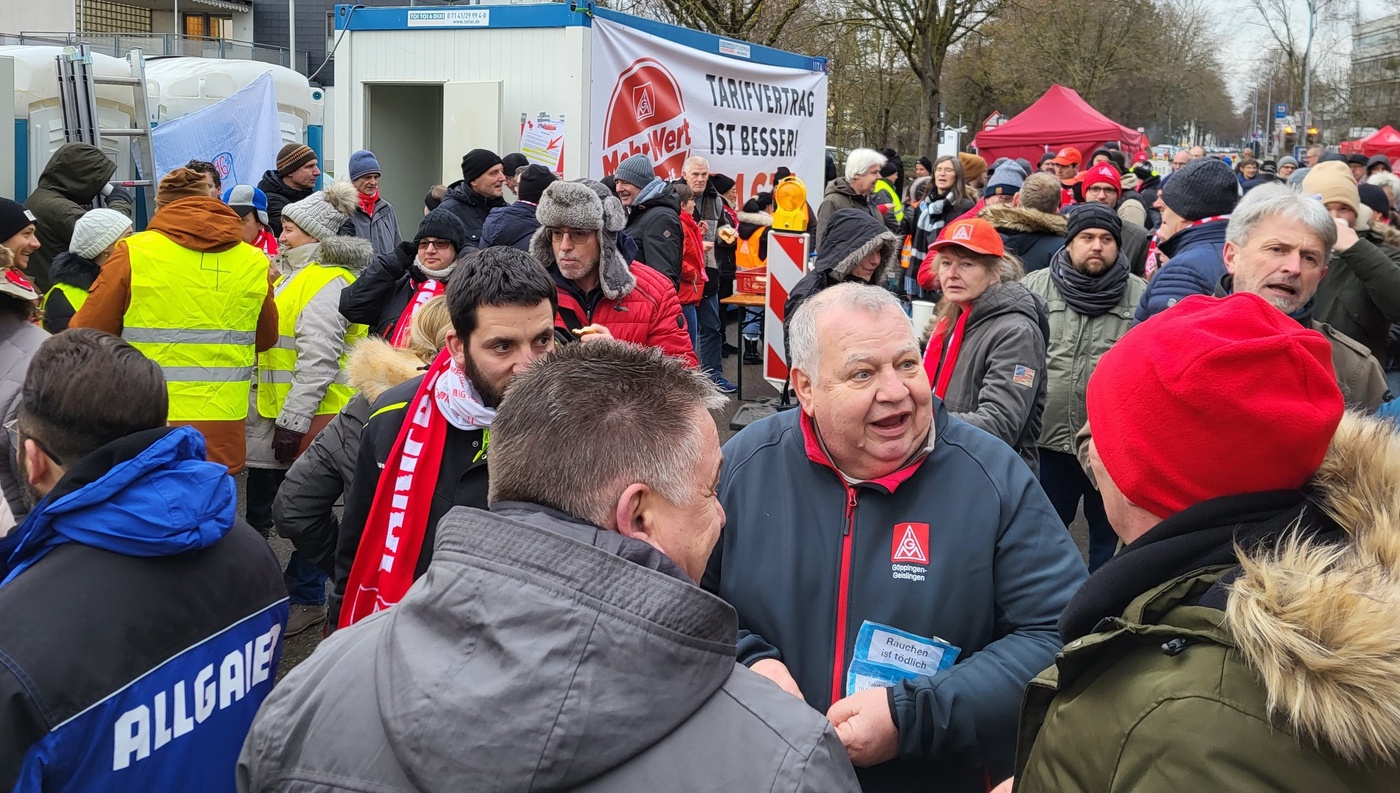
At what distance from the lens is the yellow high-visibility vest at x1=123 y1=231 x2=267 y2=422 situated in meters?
5.04

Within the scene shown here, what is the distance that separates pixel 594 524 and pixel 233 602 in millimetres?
1244

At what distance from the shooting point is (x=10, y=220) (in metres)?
5.25

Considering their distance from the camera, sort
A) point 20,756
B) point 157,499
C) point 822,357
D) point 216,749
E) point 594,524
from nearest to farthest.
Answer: point 594,524, point 20,756, point 157,499, point 216,749, point 822,357

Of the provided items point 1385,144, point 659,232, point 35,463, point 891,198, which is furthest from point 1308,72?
point 35,463

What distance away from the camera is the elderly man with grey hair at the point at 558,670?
1.30 metres

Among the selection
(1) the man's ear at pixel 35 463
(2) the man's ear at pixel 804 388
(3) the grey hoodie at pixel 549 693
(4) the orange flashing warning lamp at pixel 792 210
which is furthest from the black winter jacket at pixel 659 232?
(3) the grey hoodie at pixel 549 693

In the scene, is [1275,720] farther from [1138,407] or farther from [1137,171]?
[1137,171]

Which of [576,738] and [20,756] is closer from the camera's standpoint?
[576,738]

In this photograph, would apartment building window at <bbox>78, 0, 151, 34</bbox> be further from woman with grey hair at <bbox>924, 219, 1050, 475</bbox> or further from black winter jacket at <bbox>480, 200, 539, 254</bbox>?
woman with grey hair at <bbox>924, 219, 1050, 475</bbox>

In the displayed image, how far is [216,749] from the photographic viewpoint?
242 cm

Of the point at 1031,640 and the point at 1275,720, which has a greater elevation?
the point at 1275,720

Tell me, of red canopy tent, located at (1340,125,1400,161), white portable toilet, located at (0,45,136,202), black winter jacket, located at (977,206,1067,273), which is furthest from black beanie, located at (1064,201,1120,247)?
red canopy tent, located at (1340,125,1400,161)

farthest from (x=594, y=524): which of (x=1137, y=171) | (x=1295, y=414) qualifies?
(x=1137, y=171)

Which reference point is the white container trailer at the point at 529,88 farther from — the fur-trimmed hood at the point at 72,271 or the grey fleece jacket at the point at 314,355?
the fur-trimmed hood at the point at 72,271
